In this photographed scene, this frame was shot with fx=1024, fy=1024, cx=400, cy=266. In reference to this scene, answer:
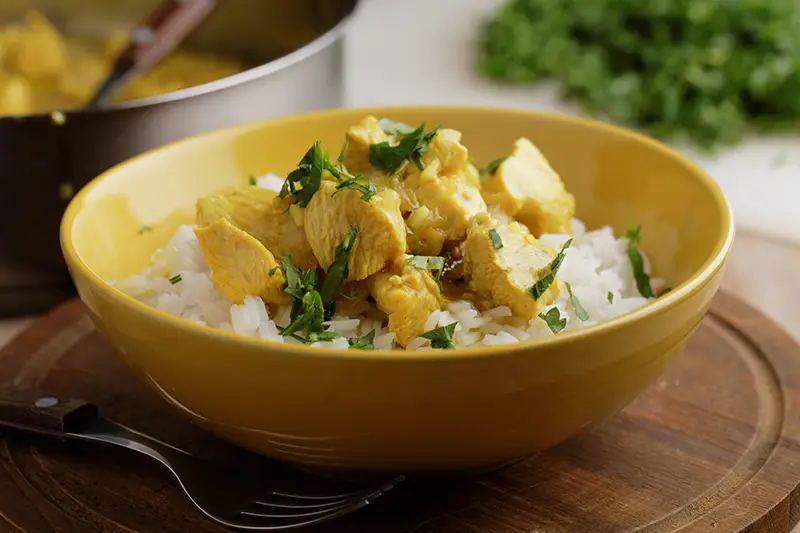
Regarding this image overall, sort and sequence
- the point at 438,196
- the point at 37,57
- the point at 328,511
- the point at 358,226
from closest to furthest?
the point at 328,511 → the point at 358,226 → the point at 438,196 → the point at 37,57

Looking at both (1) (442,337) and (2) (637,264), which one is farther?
(2) (637,264)

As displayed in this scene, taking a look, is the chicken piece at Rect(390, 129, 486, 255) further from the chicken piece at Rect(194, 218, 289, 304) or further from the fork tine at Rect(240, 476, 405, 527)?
the fork tine at Rect(240, 476, 405, 527)

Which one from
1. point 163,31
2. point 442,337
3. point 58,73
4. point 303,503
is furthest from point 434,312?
point 58,73

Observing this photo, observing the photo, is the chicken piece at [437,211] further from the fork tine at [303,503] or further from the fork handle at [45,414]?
the fork handle at [45,414]

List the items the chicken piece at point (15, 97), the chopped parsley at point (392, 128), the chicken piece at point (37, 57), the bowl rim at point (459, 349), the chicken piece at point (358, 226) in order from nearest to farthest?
the bowl rim at point (459, 349) → the chicken piece at point (358, 226) → the chopped parsley at point (392, 128) → the chicken piece at point (15, 97) → the chicken piece at point (37, 57)

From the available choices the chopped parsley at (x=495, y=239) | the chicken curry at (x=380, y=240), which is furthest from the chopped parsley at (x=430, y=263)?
the chopped parsley at (x=495, y=239)

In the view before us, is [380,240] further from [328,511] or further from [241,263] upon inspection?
[328,511]

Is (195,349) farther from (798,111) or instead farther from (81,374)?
(798,111)
